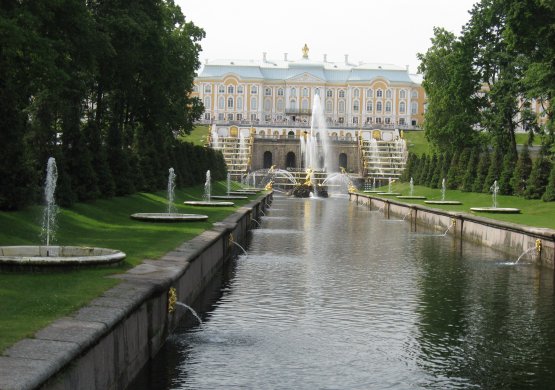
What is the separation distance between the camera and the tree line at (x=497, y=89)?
29469 millimetres

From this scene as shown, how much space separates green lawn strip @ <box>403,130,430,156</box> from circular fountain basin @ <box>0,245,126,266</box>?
277ft

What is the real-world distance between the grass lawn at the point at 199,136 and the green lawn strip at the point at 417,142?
85.9 feet

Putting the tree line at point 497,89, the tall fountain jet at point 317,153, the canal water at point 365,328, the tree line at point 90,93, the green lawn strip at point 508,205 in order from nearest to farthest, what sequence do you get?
the canal water at point 365,328, the tree line at point 90,93, the green lawn strip at point 508,205, the tree line at point 497,89, the tall fountain jet at point 317,153

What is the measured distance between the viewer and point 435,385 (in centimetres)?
783

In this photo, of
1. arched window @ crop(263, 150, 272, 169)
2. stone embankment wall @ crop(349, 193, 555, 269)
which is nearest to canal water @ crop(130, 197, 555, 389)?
stone embankment wall @ crop(349, 193, 555, 269)

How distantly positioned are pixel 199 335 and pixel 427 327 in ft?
10.2

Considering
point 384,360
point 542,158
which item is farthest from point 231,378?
point 542,158

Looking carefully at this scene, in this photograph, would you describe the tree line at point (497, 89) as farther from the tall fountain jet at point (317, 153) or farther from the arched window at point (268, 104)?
the arched window at point (268, 104)

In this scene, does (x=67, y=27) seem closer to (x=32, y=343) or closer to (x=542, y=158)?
(x=32, y=343)

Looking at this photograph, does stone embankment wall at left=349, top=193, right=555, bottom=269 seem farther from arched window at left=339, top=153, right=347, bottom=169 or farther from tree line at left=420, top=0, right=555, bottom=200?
arched window at left=339, top=153, right=347, bottom=169

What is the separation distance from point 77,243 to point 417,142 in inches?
3647

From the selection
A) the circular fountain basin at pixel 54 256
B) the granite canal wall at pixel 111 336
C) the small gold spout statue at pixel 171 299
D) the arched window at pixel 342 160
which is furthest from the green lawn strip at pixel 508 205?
the arched window at pixel 342 160

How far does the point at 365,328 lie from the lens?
34.2 feet

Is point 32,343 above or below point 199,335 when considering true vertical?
above
